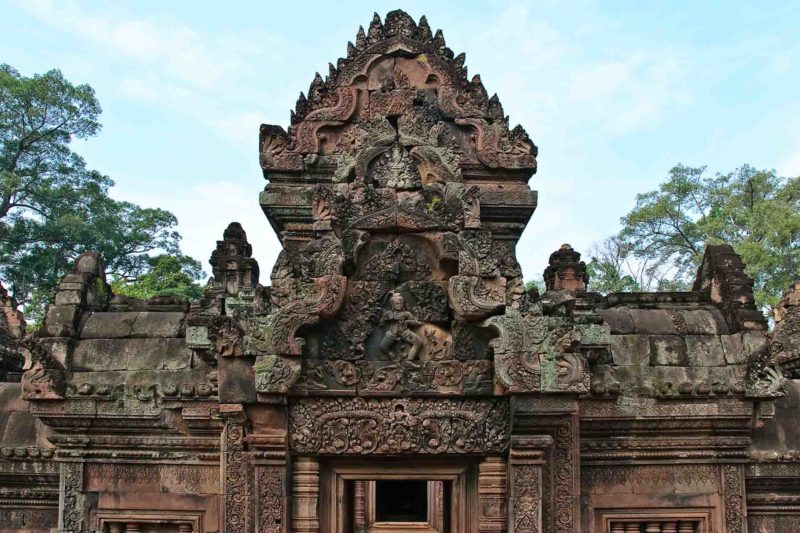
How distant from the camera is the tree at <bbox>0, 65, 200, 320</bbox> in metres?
29.0

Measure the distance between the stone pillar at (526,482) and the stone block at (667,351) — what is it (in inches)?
82.3

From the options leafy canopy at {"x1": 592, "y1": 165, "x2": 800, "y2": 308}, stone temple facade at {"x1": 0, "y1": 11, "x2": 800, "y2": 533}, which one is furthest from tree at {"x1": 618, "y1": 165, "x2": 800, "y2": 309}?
stone temple facade at {"x1": 0, "y1": 11, "x2": 800, "y2": 533}

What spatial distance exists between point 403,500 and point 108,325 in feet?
13.0

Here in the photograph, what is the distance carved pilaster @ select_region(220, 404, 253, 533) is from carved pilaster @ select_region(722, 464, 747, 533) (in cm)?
441

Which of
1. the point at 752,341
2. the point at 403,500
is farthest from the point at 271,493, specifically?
the point at 752,341

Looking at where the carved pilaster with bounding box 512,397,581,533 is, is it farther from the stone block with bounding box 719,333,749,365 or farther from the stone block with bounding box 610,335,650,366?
the stone block with bounding box 719,333,749,365

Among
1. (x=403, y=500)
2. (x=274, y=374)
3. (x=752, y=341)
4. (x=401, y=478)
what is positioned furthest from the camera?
(x=403, y=500)

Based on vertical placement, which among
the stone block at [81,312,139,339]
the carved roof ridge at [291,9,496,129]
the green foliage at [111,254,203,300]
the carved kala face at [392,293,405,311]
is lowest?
the carved kala face at [392,293,405,311]

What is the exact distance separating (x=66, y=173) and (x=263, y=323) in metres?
27.5

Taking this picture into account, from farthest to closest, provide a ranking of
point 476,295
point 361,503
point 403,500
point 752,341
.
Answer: point 361,503 → point 403,500 → point 752,341 → point 476,295

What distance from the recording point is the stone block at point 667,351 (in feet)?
25.5

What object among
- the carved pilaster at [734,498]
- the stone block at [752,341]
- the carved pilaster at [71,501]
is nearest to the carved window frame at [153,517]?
the carved pilaster at [71,501]

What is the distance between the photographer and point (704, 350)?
25.7ft

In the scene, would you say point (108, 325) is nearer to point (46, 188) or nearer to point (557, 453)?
point (557, 453)
